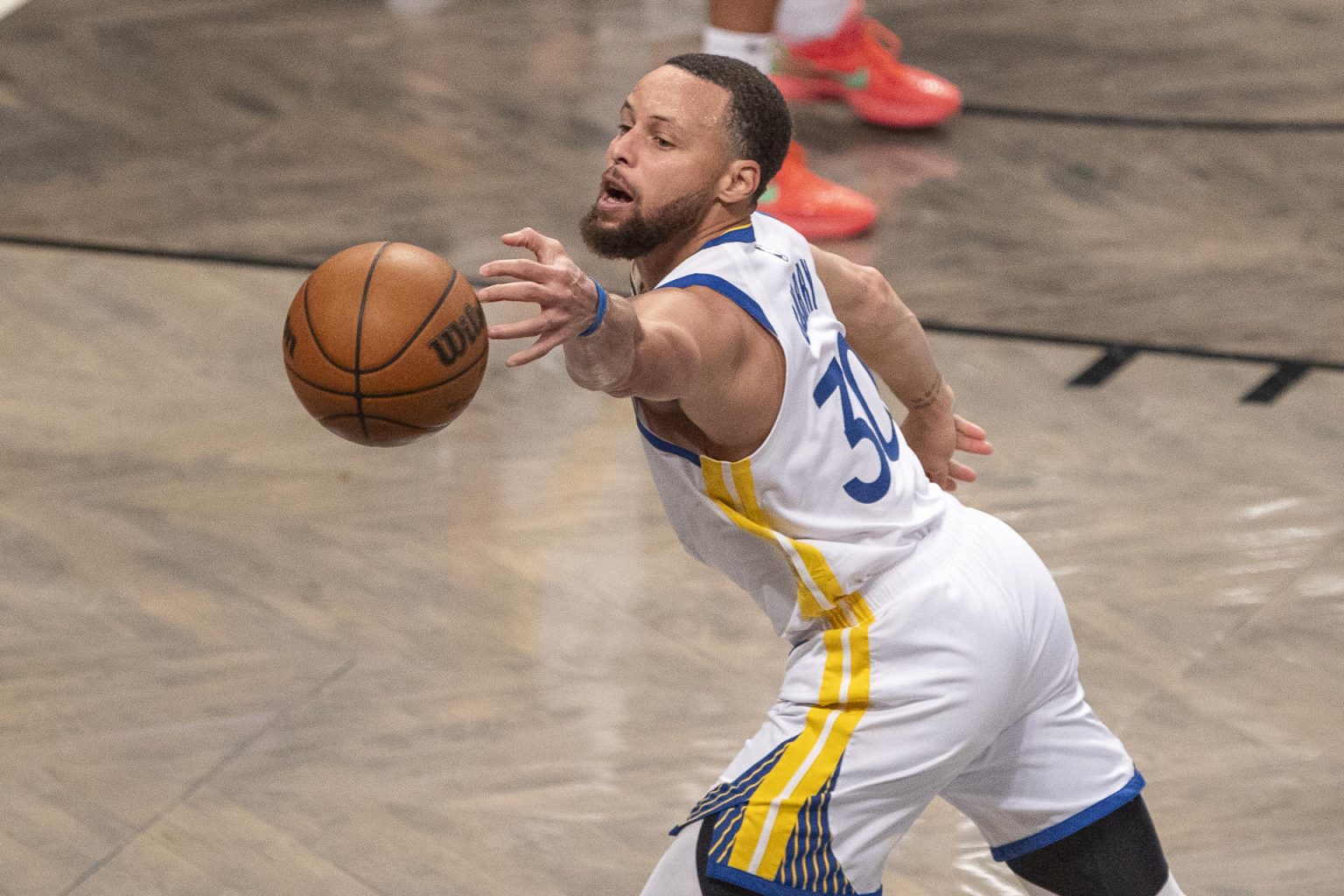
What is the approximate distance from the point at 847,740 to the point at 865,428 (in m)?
0.42

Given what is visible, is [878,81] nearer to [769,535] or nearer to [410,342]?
[769,535]

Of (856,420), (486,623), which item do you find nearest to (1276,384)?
(486,623)

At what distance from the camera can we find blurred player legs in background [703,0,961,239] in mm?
Result: 5445

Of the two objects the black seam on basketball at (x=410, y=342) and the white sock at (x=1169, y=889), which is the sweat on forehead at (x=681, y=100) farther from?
the white sock at (x=1169, y=889)

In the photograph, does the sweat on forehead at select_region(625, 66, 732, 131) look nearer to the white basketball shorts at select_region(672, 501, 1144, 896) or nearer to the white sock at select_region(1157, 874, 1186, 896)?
the white basketball shorts at select_region(672, 501, 1144, 896)

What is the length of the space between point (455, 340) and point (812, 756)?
0.71 m

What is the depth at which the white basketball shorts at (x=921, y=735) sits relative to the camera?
8.04 feet

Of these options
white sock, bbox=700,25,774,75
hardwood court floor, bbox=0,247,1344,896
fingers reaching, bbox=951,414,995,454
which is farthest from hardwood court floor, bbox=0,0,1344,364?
fingers reaching, bbox=951,414,995,454

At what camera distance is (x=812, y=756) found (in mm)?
2477

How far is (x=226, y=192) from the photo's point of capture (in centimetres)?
582

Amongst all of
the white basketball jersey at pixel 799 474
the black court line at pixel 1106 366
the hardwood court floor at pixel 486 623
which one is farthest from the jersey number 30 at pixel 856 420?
the black court line at pixel 1106 366

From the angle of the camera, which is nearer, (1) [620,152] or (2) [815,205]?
(1) [620,152]

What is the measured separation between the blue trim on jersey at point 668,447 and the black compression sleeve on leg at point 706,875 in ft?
1.55

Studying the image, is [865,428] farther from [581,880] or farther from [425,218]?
[425,218]
